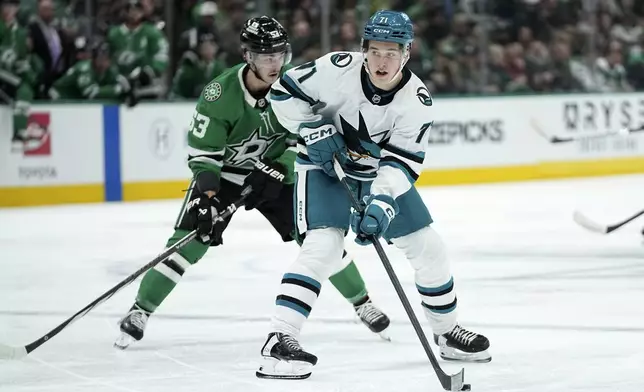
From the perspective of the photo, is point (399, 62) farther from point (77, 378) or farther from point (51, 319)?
point (51, 319)

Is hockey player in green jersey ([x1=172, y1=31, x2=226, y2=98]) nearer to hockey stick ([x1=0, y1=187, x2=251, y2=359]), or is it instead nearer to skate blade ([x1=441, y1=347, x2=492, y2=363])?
hockey stick ([x1=0, y1=187, x2=251, y2=359])

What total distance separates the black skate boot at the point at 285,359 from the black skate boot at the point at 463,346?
21.2 inches

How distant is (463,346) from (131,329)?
1.08m

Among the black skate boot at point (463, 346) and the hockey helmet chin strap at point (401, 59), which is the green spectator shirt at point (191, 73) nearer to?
the black skate boot at point (463, 346)

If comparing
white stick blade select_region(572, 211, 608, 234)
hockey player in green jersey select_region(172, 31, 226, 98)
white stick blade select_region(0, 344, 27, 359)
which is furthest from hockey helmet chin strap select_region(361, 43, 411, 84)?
hockey player in green jersey select_region(172, 31, 226, 98)

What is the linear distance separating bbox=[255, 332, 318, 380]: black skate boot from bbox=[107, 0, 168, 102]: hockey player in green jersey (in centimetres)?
538

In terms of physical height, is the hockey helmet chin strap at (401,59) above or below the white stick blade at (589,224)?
above

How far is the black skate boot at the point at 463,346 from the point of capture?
3.67m

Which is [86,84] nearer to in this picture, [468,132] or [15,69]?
[15,69]

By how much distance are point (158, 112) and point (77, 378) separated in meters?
5.45

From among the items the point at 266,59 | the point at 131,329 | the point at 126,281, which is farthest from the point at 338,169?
the point at 131,329

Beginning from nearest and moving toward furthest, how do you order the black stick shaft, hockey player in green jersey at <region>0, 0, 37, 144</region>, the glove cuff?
the glove cuff
the black stick shaft
hockey player in green jersey at <region>0, 0, 37, 144</region>

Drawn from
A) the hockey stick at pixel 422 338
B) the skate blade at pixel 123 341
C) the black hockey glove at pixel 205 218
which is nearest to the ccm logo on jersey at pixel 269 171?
the black hockey glove at pixel 205 218

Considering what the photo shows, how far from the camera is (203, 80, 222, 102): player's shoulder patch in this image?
12.7ft
